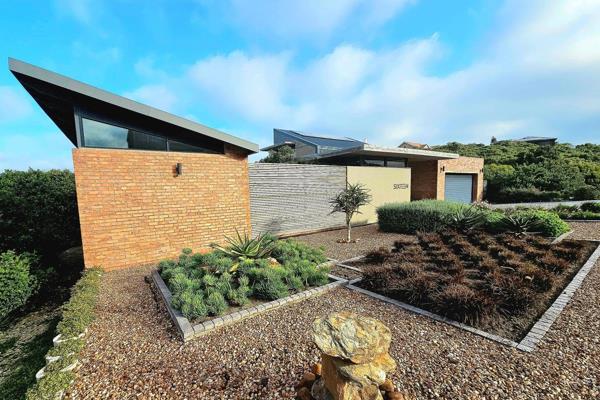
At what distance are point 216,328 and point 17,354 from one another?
2.86 metres

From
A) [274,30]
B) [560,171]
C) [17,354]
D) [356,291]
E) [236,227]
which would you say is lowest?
[17,354]

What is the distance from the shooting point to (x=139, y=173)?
572cm

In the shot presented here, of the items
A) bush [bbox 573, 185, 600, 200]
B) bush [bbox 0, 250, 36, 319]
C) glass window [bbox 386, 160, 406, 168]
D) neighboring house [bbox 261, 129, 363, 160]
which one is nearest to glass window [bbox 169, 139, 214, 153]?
bush [bbox 0, 250, 36, 319]

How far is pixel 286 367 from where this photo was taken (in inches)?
93.2

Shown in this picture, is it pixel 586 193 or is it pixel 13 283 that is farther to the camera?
pixel 586 193

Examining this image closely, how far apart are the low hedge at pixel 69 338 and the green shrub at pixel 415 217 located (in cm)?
833

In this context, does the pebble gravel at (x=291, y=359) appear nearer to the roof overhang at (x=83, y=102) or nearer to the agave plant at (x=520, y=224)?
the roof overhang at (x=83, y=102)

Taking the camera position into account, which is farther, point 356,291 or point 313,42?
point 313,42

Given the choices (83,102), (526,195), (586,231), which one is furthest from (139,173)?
(526,195)

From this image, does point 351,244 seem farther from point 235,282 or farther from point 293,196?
point 235,282

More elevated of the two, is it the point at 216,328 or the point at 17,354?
the point at 216,328

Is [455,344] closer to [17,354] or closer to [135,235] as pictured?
[17,354]

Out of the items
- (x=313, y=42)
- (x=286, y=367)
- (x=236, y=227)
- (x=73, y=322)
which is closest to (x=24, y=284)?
(x=73, y=322)

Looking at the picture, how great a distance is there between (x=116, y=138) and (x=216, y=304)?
4.55 metres
